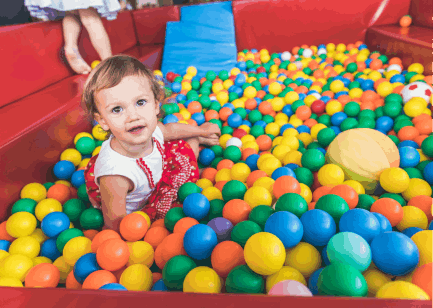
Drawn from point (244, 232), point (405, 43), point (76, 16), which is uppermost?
point (76, 16)

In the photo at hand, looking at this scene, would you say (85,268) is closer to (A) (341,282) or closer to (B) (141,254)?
(B) (141,254)

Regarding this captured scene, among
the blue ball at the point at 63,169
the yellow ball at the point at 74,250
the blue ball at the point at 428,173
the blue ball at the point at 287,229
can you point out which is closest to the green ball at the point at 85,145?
the blue ball at the point at 63,169

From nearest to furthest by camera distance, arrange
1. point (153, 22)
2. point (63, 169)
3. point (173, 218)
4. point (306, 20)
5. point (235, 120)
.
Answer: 1. point (173, 218)
2. point (63, 169)
3. point (235, 120)
4. point (306, 20)
5. point (153, 22)

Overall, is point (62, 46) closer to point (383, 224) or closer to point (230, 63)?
point (230, 63)

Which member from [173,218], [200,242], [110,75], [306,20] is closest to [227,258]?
[200,242]

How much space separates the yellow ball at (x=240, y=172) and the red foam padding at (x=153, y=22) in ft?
6.65

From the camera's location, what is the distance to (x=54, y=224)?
3.10 ft

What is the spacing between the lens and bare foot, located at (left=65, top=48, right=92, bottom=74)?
1727mm

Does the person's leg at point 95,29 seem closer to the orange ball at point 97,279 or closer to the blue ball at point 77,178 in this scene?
the blue ball at point 77,178

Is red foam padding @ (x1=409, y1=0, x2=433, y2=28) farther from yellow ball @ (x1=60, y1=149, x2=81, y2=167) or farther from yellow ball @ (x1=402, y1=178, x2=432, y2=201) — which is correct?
yellow ball @ (x1=60, y1=149, x2=81, y2=167)

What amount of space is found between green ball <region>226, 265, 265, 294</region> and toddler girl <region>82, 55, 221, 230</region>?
0.47m

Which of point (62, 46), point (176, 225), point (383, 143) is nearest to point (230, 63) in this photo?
point (62, 46)

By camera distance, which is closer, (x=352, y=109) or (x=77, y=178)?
(x=77, y=178)

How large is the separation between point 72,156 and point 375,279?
1.23 meters
